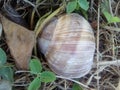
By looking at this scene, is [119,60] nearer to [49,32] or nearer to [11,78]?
[49,32]

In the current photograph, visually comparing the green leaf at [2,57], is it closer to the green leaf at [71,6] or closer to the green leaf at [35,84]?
the green leaf at [35,84]

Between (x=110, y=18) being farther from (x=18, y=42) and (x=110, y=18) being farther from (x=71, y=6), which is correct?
(x=18, y=42)

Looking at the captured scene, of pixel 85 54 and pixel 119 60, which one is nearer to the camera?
pixel 85 54

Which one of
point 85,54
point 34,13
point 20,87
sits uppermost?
point 34,13

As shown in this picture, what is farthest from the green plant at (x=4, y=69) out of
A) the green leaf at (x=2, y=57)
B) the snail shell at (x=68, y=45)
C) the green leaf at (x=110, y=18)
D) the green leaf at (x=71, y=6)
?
the green leaf at (x=110, y=18)

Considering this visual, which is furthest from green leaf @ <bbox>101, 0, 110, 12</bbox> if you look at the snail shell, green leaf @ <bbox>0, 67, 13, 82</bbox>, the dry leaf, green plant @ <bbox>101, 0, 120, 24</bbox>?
green leaf @ <bbox>0, 67, 13, 82</bbox>

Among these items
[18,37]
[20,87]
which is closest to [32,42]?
[18,37]

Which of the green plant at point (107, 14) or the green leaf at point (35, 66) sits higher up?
the green plant at point (107, 14)
